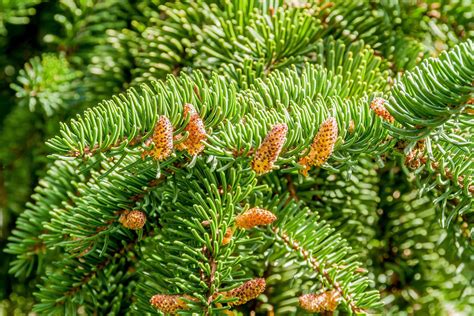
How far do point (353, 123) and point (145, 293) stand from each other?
0.20 meters

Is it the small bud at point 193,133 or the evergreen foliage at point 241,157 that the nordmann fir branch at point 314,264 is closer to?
the evergreen foliage at point 241,157

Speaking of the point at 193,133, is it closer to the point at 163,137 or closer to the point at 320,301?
the point at 163,137

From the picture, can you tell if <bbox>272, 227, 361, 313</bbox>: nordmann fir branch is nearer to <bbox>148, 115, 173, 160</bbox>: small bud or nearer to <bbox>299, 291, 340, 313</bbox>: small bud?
<bbox>299, 291, 340, 313</bbox>: small bud

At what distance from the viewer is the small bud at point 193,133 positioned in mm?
374

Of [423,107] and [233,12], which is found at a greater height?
[233,12]

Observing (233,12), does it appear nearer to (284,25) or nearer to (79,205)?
(284,25)

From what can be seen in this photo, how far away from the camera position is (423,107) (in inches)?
14.1

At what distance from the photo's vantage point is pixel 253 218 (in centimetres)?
41

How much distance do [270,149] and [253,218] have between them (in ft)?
0.20

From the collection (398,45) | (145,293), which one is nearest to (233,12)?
(398,45)

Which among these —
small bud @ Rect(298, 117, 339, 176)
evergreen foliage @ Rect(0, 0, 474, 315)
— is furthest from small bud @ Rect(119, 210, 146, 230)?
small bud @ Rect(298, 117, 339, 176)

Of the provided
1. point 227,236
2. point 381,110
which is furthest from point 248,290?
point 381,110

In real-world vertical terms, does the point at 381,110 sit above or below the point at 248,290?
above

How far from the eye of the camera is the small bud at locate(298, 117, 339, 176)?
1.22ft
